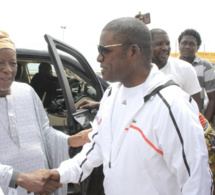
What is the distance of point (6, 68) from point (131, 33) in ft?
3.23

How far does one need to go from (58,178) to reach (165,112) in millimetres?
911

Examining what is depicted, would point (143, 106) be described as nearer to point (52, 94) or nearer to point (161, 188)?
point (161, 188)

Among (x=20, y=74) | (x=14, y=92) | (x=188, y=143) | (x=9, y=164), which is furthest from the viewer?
(x=20, y=74)

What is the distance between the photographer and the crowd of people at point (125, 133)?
125cm

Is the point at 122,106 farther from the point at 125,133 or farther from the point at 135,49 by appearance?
the point at 135,49

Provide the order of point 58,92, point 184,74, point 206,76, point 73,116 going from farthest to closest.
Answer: point 58,92 < point 206,76 < point 184,74 < point 73,116

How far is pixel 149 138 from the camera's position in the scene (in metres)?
1.31

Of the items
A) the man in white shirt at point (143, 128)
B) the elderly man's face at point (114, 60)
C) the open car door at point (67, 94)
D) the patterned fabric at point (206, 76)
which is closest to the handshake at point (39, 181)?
the man in white shirt at point (143, 128)

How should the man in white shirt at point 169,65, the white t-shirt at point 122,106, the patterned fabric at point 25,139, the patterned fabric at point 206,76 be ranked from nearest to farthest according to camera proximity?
the white t-shirt at point 122,106 → the patterned fabric at point 25,139 → the man in white shirt at point 169,65 → the patterned fabric at point 206,76

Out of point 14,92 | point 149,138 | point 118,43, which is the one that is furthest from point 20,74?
point 149,138

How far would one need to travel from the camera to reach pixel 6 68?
1.95 m

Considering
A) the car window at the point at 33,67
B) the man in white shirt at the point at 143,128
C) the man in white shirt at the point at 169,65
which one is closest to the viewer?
the man in white shirt at the point at 143,128

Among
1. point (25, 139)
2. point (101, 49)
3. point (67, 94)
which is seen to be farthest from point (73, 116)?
point (101, 49)

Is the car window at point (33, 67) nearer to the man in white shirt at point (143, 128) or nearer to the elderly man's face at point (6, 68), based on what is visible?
the elderly man's face at point (6, 68)
